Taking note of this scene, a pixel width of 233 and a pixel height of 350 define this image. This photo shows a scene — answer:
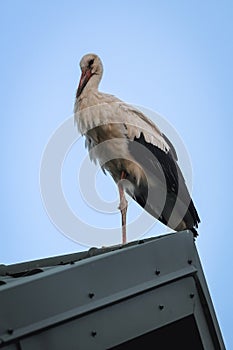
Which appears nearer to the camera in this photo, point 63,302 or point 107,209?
point 63,302

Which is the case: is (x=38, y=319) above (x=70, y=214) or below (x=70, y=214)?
below

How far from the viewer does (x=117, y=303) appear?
7.12 feet

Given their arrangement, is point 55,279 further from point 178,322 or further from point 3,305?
point 178,322

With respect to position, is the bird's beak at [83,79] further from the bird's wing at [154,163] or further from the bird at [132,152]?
the bird's wing at [154,163]

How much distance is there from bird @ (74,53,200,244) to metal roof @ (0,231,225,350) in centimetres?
293

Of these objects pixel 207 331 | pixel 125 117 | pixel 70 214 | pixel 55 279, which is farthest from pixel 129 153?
pixel 55 279

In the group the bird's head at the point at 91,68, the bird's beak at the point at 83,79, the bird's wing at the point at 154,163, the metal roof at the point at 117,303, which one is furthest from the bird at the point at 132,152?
the metal roof at the point at 117,303

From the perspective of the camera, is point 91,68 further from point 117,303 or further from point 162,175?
point 117,303

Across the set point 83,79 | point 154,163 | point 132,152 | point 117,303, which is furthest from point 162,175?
point 117,303

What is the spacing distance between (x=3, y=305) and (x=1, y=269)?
1046mm

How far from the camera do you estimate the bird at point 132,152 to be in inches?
222

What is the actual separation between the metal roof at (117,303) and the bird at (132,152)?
293 cm

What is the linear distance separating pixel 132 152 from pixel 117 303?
3583 millimetres

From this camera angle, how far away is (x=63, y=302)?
1.99 metres
